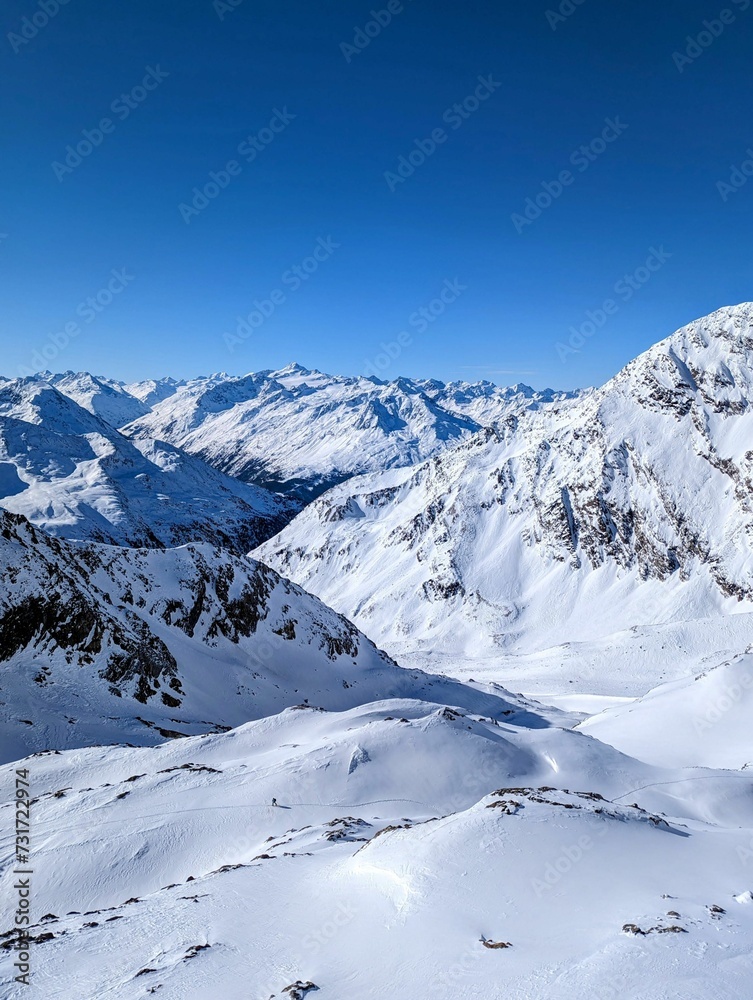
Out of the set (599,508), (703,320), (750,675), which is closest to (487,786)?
(750,675)

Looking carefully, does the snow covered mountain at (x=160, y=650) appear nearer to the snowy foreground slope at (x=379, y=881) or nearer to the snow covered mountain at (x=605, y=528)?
the snowy foreground slope at (x=379, y=881)

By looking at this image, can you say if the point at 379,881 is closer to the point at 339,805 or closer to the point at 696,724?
the point at 339,805

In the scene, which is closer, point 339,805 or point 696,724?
point 339,805

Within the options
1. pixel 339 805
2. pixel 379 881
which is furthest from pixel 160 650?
pixel 379 881

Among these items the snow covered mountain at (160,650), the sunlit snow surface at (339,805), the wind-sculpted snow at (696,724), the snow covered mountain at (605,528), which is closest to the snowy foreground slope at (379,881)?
the sunlit snow surface at (339,805)

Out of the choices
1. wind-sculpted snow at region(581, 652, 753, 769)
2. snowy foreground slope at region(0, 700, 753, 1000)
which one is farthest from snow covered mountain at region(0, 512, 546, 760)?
wind-sculpted snow at region(581, 652, 753, 769)
